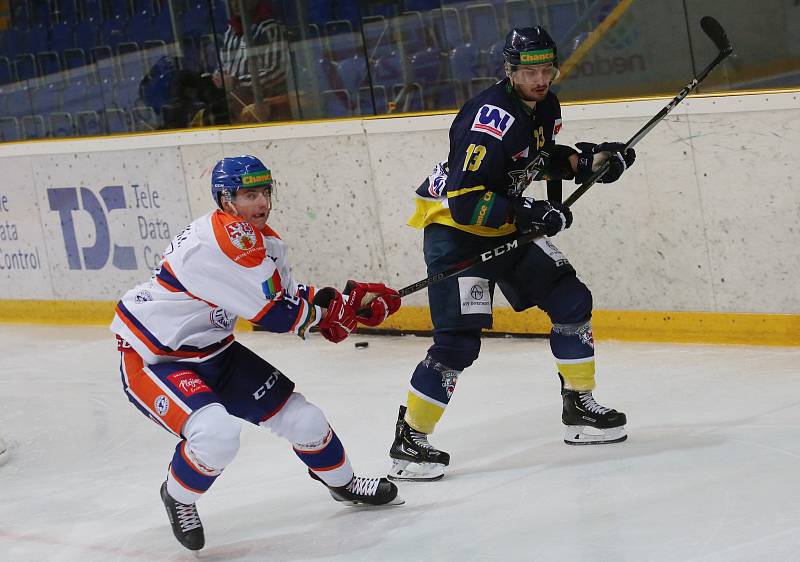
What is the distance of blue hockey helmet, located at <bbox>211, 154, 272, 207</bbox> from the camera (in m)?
3.18

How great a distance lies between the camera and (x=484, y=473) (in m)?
3.72

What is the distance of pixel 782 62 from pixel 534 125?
1451 mm

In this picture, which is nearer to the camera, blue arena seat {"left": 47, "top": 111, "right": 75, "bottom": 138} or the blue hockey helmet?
the blue hockey helmet

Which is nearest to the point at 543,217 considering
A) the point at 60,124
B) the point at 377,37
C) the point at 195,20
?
the point at 377,37

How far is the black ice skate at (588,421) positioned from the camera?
3.82m

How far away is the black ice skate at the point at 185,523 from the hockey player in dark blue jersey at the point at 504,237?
0.70 metres

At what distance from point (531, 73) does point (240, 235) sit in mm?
982

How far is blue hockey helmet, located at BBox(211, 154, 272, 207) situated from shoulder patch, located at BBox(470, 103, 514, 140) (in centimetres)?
65

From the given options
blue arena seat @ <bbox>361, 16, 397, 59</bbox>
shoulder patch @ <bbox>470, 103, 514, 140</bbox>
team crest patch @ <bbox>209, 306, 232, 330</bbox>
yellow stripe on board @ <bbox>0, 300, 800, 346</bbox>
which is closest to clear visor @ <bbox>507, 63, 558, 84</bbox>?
shoulder patch @ <bbox>470, 103, 514, 140</bbox>

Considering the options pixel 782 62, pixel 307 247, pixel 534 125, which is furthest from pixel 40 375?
pixel 782 62

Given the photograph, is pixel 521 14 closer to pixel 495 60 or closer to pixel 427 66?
pixel 495 60

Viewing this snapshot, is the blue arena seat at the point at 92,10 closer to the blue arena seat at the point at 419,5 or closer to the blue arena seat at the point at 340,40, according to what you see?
the blue arena seat at the point at 340,40

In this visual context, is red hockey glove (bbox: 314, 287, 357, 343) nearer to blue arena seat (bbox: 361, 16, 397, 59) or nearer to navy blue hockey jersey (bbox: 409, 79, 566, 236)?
navy blue hockey jersey (bbox: 409, 79, 566, 236)

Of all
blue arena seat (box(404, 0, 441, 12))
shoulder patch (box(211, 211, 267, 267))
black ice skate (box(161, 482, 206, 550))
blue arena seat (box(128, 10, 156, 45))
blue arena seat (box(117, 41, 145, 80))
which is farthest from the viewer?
blue arena seat (box(117, 41, 145, 80))
